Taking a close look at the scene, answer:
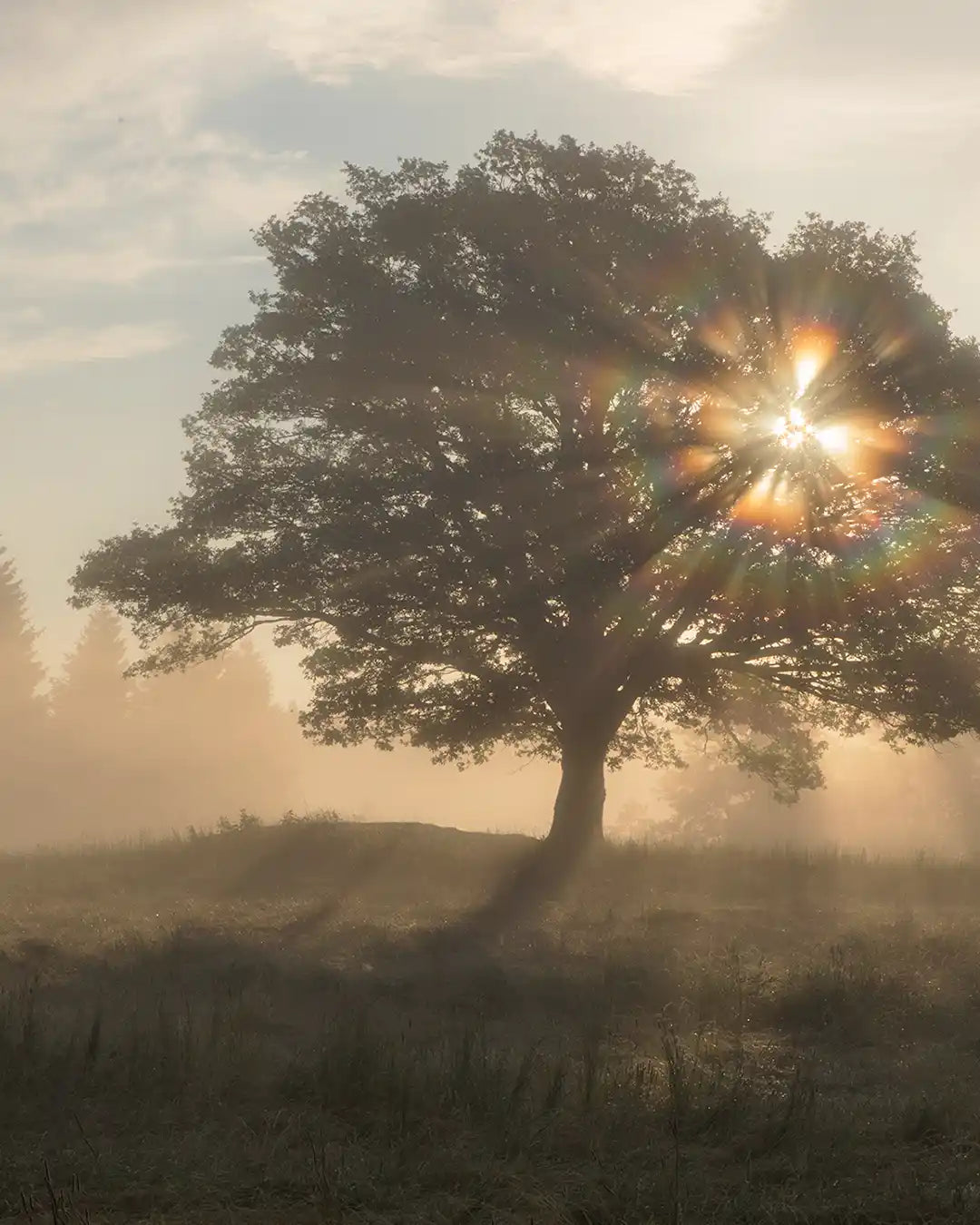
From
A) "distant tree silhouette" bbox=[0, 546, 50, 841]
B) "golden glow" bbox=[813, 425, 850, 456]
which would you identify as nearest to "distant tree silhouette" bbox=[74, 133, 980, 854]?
"golden glow" bbox=[813, 425, 850, 456]

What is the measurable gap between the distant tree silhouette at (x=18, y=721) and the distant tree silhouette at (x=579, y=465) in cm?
6581

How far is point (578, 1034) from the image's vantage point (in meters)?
11.6

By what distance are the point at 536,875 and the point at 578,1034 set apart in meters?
12.3

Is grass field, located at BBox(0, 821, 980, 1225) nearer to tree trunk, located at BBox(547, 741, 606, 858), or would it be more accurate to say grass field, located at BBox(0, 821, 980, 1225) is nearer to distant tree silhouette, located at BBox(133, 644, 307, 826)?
tree trunk, located at BBox(547, 741, 606, 858)

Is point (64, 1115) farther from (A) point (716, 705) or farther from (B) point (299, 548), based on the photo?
(A) point (716, 705)

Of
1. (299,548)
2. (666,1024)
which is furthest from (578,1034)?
(299,548)

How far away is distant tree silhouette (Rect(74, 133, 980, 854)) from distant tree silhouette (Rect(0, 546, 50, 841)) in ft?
216

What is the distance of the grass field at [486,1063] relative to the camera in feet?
23.8

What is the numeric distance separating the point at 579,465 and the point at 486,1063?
15.9 meters

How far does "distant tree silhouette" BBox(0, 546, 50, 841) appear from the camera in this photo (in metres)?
89.7

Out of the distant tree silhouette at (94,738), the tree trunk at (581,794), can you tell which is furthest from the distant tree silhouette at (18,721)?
the tree trunk at (581,794)

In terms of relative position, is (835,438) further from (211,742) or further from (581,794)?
(211,742)

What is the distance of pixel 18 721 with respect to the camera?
92.8 m

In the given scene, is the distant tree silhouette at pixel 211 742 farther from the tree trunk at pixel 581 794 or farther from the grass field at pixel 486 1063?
the grass field at pixel 486 1063
